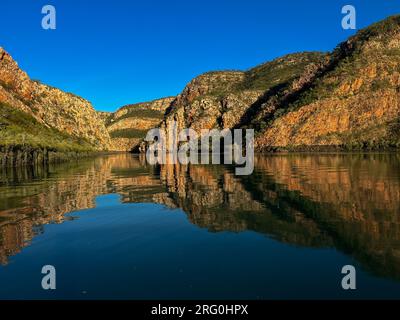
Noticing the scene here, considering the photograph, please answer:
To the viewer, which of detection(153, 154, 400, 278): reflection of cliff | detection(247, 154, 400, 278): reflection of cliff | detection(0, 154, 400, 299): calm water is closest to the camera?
detection(0, 154, 400, 299): calm water

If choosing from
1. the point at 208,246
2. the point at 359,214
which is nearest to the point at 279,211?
the point at 359,214

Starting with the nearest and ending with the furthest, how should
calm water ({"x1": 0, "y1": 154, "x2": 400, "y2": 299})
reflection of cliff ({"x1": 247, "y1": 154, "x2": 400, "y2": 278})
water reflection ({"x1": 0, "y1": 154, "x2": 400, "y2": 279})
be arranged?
calm water ({"x1": 0, "y1": 154, "x2": 400, "y2": 299})
reflection of cliff ({"x1": 247, "y1": 154, "x2": 400, "y2": 278})
water reflection ({"x1": 0, "y1": 154, "x2": 400, "y2": 279})

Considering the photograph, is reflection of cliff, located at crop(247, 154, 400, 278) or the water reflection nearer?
reflection of cliff, located at crop(247, 154, 400, 278)

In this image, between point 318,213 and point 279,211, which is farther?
point 279,211

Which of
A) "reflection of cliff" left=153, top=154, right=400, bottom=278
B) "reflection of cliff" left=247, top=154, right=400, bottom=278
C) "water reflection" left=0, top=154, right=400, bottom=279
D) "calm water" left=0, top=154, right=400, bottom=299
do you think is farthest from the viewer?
"water reflection" left=0, top=154, right=400, bottom=279

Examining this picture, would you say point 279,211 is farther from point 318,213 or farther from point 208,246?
point 208,246

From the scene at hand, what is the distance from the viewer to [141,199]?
129ft

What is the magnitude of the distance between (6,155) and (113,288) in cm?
10875

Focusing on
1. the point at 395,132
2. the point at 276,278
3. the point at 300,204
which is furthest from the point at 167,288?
the point at 395,132

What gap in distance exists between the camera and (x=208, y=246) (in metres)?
20.4

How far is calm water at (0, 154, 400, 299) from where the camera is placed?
14500mm

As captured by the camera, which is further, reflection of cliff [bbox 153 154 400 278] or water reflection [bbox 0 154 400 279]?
water reflection [bbox 0 154 400 279]

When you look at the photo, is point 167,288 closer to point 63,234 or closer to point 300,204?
point 63,234

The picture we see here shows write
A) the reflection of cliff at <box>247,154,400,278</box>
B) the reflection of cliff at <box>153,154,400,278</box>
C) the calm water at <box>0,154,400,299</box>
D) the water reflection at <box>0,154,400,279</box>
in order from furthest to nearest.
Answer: the water reflection at <box>0,154,400,279</box>, the reflection of cliff at <box>153,154,400,278</box>, the reflection of cliff at <box>247,154,400,278</box>, the calm water at <box>0,154,400,299</box>
